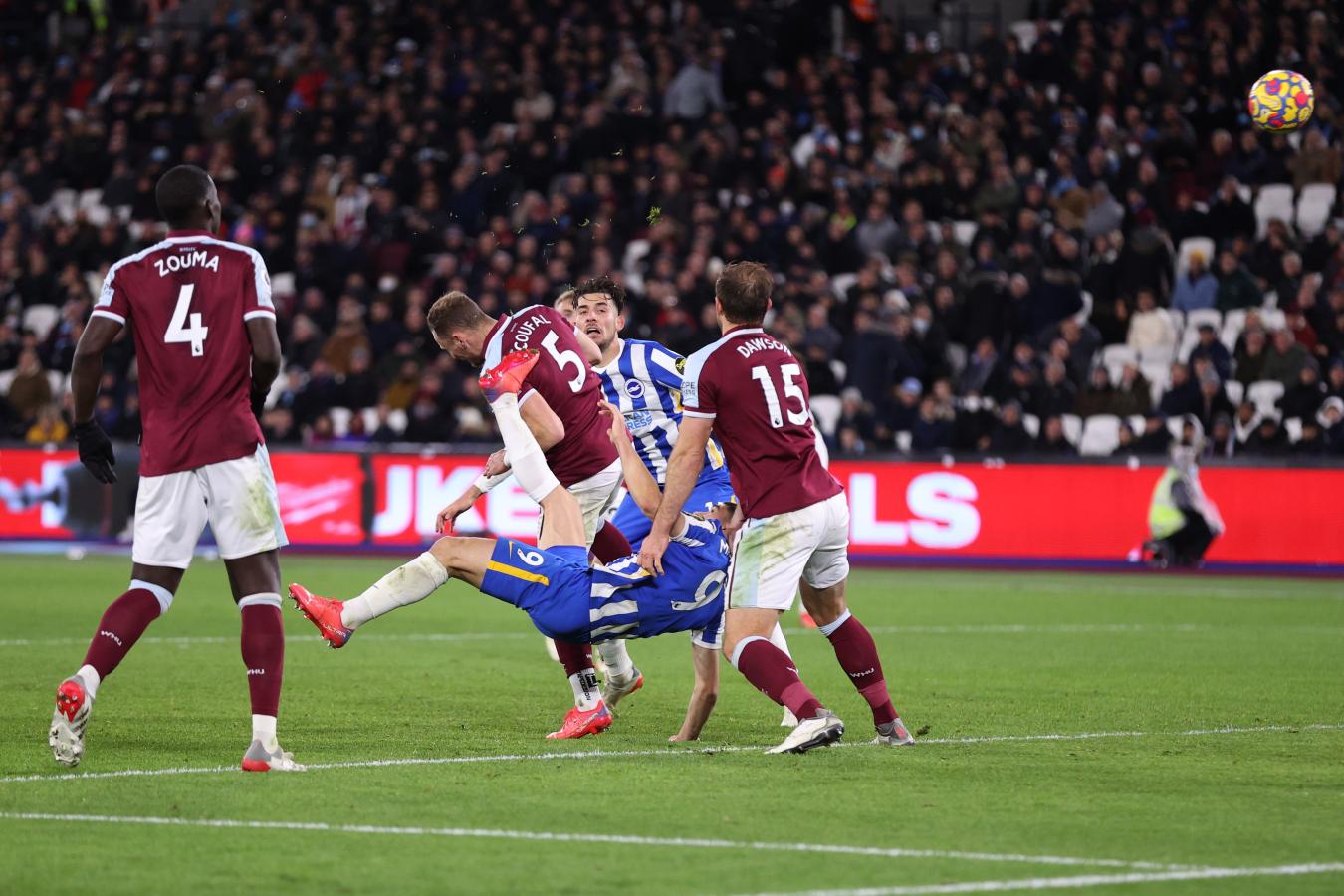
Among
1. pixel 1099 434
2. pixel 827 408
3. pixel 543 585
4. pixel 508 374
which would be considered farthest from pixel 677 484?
pixel 827 408

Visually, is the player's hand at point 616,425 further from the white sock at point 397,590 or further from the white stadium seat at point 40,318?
the white stadium seat at point 40,318

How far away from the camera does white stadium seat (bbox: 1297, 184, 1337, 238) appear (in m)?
25.2

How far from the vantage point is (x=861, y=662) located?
9633 mm

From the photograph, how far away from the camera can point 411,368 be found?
87.1 ft

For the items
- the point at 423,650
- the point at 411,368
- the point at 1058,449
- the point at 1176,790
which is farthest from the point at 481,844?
the point at 411,368

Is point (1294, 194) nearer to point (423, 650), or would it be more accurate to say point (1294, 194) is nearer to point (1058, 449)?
point (1058, 449)

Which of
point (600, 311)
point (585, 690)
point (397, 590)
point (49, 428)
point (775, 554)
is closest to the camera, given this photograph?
point (775, 554)

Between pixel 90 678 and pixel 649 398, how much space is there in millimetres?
3754

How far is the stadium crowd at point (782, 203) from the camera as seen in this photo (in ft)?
79.9

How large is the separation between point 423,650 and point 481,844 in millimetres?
8323

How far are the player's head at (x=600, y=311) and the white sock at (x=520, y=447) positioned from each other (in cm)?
130

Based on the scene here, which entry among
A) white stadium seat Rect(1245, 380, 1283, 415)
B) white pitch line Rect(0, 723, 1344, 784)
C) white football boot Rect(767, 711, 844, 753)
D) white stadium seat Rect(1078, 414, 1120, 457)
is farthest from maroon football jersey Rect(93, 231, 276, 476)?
white stadium seat Rect(1245, 380, 1283, 415)

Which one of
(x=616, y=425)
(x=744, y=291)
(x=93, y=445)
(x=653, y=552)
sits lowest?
(x=653, y=552)

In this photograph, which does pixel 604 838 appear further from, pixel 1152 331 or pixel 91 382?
pixel 1152 331
